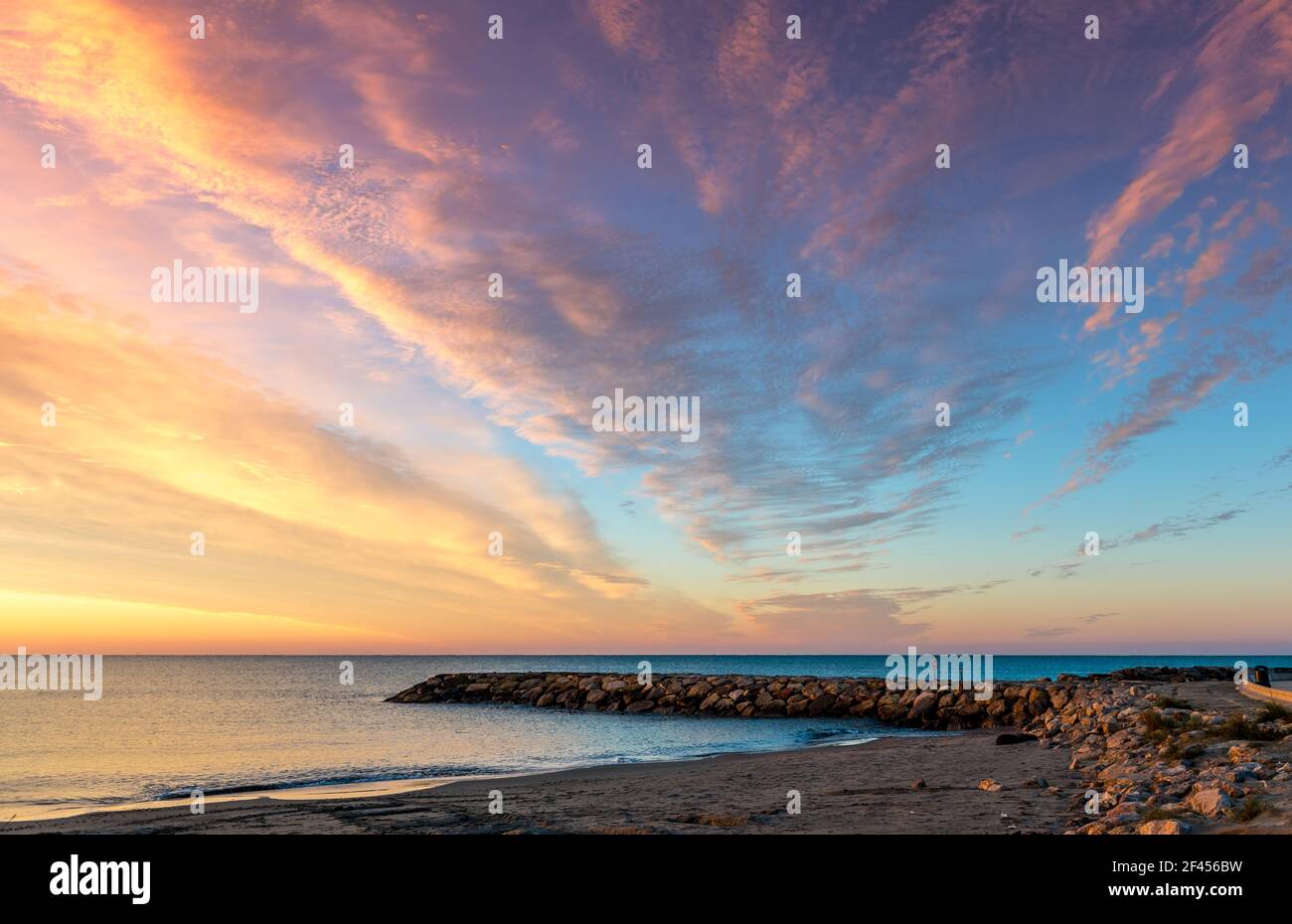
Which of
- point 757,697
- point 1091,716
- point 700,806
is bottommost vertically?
point 757,697

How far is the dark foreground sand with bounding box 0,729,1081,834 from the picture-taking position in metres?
14.3

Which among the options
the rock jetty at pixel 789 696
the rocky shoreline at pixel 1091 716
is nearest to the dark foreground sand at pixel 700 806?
the rocky shoreline at pixel 1091 716

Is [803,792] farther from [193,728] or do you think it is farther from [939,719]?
[193,728]

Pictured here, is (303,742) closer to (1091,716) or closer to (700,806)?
(700,806)

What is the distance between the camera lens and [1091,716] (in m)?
30.3

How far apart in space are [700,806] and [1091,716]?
20522 mm

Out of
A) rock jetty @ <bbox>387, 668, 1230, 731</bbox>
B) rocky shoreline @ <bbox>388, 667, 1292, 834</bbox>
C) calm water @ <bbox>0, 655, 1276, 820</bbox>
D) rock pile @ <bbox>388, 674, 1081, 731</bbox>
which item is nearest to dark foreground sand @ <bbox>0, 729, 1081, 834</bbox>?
rocky shoreline @ <bbox>388, 667, 1292, 834</bbox>

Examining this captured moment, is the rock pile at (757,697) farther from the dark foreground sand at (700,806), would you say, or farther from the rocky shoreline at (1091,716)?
the dark foreground sand at (700,806)

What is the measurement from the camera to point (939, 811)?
15.1m

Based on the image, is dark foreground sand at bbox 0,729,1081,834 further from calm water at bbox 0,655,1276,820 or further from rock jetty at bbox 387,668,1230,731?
rock jetty at bbox 387,668,1230,731

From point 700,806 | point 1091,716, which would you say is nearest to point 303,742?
point 700,806

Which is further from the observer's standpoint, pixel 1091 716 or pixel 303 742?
pixel 303 742

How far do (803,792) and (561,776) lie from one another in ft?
28.3
